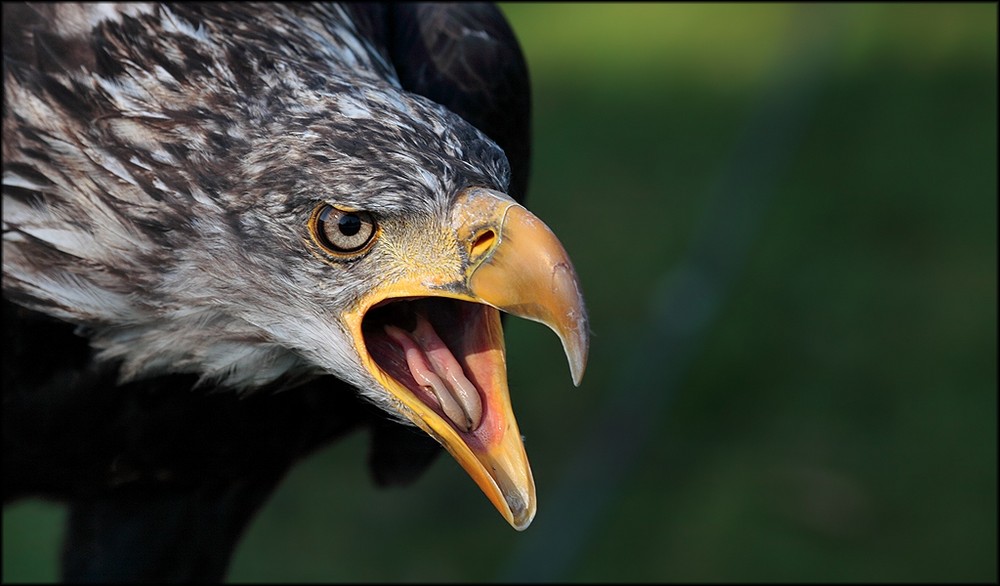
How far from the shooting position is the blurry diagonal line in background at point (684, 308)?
3998 millimetres

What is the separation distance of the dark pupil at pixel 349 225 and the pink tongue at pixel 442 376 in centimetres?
19

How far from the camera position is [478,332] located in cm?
192

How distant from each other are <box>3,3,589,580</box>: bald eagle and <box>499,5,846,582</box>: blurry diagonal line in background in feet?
5.63

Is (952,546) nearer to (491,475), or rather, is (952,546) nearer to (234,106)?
(491,475)

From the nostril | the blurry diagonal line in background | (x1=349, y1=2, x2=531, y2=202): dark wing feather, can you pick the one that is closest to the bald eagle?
the nostril

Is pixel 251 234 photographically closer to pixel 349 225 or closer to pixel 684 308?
pixel 349 225

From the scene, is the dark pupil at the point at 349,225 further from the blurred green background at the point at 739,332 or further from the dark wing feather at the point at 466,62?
the blurred green background at the point at 739,332

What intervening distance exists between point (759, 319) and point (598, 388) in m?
0.75

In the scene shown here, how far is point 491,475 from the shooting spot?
5.97 feet

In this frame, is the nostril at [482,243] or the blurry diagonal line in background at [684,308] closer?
the nostril at [482,243]

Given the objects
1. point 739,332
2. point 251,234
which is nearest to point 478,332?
point 251,234

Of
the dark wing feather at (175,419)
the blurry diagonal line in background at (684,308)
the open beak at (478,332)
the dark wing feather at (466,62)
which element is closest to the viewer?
the open beak at (478,332)

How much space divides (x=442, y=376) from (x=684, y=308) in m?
3.12

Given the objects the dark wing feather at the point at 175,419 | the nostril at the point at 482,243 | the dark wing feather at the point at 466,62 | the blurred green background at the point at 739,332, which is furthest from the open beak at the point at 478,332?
the blurred green background at the point at 739,332
